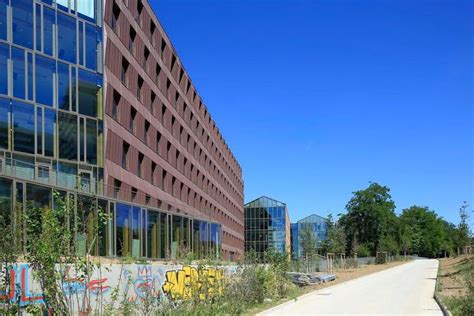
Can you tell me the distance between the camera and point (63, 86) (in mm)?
33656

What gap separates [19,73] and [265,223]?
84347 mm

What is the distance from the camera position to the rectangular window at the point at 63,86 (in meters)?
33.3

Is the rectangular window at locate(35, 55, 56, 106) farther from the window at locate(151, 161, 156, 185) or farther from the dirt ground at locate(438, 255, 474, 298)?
the dirt ground at locate(438, 255, 474, 298)

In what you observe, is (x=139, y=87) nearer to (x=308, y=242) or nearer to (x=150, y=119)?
(x=150, y=119)

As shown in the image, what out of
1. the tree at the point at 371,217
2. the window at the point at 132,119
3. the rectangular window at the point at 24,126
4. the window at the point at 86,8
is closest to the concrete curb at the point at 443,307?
the rectangular window at the point at 24,126

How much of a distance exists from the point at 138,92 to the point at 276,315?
29.1 meters

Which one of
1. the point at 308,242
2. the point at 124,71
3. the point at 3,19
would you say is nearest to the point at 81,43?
the point at 3,19

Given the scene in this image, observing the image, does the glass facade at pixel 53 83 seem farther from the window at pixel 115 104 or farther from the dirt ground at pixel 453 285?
the dirt ground at pixel 453 285

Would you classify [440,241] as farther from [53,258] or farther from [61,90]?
[53,258]

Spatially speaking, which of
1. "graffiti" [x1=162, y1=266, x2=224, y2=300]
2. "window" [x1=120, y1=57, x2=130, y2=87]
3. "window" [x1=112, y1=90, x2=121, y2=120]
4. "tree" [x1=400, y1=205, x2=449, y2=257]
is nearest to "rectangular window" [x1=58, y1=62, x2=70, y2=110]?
"window" [x1=112, y1=90, x2=121, y2=120]

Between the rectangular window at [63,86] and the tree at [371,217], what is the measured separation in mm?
75563

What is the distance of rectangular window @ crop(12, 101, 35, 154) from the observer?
30.4 meters

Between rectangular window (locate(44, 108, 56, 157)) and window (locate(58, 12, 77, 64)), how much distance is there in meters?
3.57

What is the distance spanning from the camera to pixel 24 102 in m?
31.0
